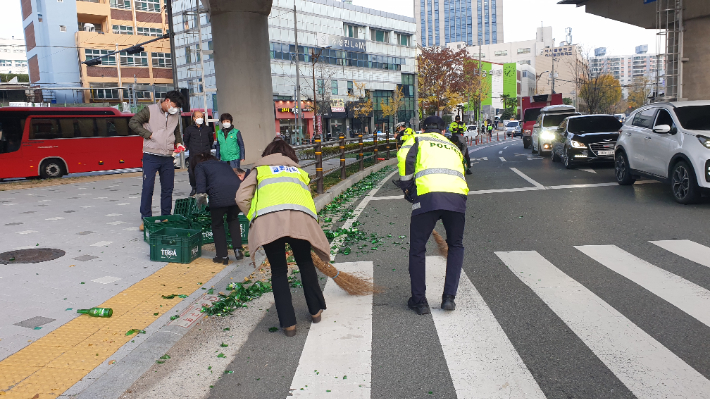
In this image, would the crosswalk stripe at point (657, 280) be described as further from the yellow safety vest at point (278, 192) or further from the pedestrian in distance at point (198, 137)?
the pedestrian in distance at point (198, 137)

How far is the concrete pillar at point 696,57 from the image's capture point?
2102 centimetres

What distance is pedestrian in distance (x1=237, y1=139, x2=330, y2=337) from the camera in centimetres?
436

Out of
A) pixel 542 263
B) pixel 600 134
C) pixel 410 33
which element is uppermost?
pixel 410 33

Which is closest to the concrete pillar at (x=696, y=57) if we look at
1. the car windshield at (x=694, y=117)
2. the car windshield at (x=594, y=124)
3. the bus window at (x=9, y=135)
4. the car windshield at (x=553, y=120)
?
the car windshield at (x=553, y=120)

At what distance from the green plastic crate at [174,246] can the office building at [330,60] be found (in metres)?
46.4

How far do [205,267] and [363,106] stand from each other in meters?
60.2

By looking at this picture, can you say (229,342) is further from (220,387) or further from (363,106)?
(363,106)

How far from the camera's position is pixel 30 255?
23.8 feet

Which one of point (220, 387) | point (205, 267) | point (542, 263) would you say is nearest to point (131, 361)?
point (220, 387)


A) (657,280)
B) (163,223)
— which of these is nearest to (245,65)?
(163,223)

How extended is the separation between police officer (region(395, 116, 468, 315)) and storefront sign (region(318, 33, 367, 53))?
2351 inches

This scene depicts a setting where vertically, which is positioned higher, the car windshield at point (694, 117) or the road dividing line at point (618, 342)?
the car windshield at point (694, 117)

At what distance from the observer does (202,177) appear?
6.57 meters

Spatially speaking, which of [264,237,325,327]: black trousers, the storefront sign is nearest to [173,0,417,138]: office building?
the storefront sign
